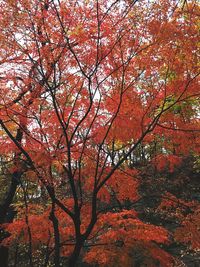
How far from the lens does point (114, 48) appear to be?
7.58 meters

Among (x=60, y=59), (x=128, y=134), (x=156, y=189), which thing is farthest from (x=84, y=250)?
(x=60, y=59)

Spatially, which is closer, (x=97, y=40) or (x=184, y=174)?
(x=97, y=40)

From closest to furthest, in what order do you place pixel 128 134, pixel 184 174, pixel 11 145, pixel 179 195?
pixel 128 134, pixel 11 145, pixel 179 195, pixel 184 174

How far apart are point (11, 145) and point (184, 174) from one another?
1691 cm

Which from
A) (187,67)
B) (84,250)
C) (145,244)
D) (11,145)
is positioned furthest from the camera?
(84,250)

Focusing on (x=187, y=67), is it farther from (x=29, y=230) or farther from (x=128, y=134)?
(x=29, y=230)

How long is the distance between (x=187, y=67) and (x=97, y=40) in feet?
7.97

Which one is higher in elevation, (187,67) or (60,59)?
(60,59)

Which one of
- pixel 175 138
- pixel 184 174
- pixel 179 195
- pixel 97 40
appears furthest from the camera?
pixel 184 174

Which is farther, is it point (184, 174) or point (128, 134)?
point (184, 174)

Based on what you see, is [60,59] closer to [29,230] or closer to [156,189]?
[29,230]

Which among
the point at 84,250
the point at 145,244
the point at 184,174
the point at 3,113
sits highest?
the point at 3,113

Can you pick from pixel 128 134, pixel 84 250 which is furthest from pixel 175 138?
pixel 84 250

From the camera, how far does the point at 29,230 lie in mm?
9188
